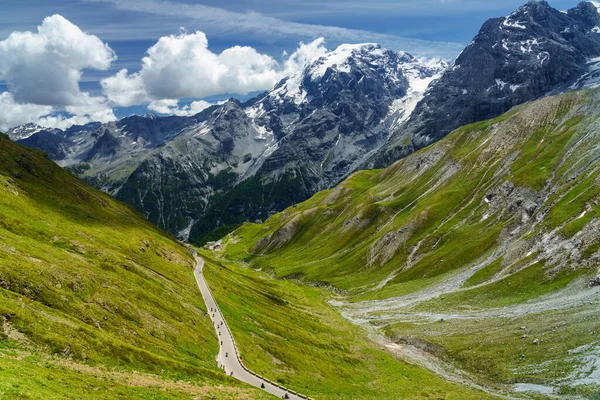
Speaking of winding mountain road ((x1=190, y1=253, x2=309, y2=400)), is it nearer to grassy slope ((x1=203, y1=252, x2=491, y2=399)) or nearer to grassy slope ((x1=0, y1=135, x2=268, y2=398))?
grassy slope ((x1=203, y1=252, x2=491, y2=399))

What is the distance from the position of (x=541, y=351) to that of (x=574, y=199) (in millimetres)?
77476

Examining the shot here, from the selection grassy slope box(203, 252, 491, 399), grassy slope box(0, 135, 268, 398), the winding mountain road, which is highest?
grassy slope box(0, 135, 268, 398)

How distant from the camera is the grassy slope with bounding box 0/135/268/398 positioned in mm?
34688

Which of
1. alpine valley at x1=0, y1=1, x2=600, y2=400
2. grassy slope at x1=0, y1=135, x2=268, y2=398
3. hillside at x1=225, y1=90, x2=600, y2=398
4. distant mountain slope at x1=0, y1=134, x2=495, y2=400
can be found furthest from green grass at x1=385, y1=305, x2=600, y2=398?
grassy slope at x1=0, y1=135, x2=268, y2=398

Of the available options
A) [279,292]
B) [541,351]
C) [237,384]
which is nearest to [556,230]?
[541,351]

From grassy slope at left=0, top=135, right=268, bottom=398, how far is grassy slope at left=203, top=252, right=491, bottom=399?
915cm

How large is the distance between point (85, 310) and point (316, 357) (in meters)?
43.7

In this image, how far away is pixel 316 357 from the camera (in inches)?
2987

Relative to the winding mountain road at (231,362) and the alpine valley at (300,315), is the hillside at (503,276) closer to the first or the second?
the alpine valley at (300,315)

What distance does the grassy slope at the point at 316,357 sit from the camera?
62.6 meters

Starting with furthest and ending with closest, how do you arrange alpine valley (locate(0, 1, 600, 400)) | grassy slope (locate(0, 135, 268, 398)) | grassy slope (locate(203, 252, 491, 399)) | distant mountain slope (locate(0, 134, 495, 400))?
grassy slope (locate(203, 252, 491, 399)) → alpine valley (locate(0, 1, 600, 400)) → distant mountain slope (locate(0, 134, 495, 400)) → grassy slope (locate(0, 135, 268, 398))

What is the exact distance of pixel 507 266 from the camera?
118562 mm

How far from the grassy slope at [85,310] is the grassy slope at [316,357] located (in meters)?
9.15

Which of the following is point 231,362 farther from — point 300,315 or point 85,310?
point 300,315
